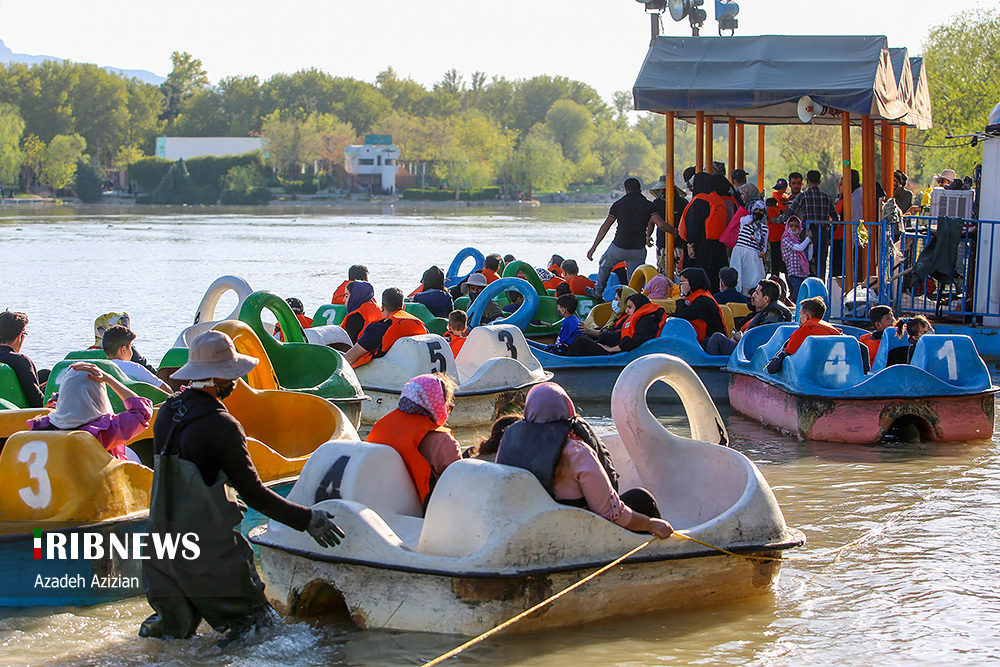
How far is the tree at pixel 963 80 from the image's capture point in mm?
35844

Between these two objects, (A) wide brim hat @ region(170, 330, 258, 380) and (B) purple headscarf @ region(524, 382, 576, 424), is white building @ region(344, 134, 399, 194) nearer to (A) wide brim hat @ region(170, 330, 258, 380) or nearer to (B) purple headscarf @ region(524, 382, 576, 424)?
(B) purple headscarf @ region(524, 382, 576, 424)

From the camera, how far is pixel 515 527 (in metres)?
5.34

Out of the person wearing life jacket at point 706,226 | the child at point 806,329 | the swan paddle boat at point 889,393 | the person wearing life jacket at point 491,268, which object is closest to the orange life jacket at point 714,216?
the person wearing life jacket at point 706,226

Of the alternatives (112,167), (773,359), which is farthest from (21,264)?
(112,167)

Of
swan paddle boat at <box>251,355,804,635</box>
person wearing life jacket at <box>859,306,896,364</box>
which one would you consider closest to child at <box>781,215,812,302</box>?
person wearing life jacket at <box>859,306,896,364</box>

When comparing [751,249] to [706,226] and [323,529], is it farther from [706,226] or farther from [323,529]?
[323,529]

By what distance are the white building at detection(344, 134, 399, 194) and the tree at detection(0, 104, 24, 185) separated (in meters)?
32.6

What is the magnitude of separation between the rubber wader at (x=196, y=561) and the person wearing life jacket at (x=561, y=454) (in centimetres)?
129

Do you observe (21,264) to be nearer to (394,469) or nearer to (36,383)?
(36,383)

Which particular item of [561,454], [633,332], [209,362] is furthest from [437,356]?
[209,362]

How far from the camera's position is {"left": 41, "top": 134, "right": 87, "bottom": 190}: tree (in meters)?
123

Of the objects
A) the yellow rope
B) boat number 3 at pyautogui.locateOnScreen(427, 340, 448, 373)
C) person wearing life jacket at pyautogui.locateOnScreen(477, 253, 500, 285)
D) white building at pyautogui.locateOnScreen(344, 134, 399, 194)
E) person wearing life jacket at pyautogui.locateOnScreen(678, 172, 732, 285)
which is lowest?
the yellow rope

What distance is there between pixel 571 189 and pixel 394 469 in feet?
477

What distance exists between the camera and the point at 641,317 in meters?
12.2
